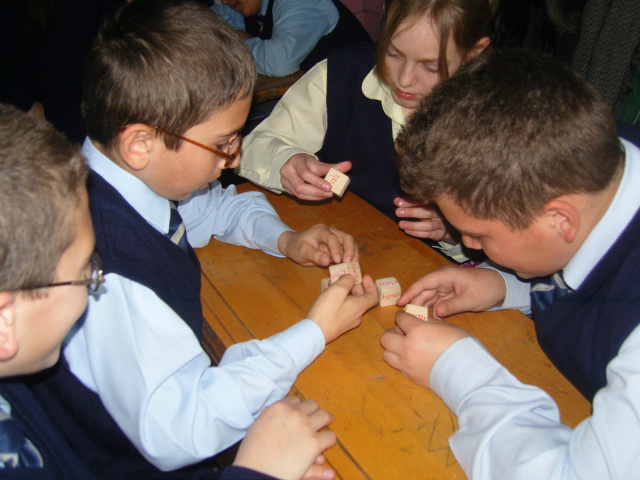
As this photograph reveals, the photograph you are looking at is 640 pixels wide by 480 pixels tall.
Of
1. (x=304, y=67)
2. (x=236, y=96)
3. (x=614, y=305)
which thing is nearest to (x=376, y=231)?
(x=236, y=96)

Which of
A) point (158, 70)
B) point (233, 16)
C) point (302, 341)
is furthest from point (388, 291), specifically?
point (233, 16)

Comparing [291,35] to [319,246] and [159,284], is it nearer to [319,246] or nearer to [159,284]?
[319,246]

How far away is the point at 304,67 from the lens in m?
3.98

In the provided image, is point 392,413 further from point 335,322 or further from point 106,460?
point 106,460

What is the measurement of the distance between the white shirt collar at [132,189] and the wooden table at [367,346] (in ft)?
0.89

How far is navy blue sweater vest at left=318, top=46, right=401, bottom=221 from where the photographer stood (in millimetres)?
2211

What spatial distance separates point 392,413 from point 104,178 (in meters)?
0.97

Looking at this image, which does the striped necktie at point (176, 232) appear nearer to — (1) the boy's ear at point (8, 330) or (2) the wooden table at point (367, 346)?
(2) the wooden table at point (367, 346)

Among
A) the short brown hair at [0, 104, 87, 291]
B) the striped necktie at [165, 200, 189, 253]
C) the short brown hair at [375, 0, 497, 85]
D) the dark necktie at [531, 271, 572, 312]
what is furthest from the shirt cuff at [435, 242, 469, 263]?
the short brown hair at [0, 104, 87, 291]

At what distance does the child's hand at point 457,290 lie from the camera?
5.04 ft

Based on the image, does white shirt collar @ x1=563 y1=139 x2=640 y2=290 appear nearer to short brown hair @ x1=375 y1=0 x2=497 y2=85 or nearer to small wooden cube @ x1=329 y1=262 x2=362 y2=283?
small wooden cube @ x1=329 y1=262 x2=362 y2=283

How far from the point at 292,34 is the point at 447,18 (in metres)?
2.13

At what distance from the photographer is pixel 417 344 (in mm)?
1329

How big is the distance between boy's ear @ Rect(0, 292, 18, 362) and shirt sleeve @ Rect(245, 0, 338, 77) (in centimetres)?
300
